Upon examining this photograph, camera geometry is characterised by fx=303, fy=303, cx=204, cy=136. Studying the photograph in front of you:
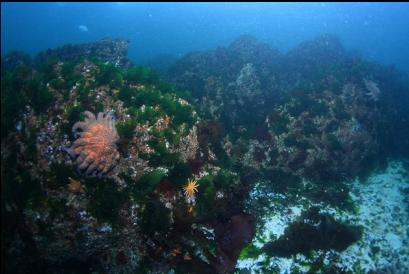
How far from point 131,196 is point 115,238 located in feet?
3.78

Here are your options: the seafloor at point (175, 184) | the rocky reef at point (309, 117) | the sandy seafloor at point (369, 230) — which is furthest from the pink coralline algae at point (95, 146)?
the sandy seafloor at point (369, 230)

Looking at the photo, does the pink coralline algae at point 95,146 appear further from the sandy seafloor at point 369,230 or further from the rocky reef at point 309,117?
the sandy seafloor at point 369,230

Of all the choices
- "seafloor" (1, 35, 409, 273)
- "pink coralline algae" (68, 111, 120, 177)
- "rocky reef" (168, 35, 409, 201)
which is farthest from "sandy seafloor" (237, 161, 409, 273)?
"pink coralline algae" (68, 111, 120, 177)

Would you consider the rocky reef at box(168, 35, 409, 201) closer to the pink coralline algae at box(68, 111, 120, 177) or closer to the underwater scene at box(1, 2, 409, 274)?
the underwater scene at box(1, 2, 409, 274)

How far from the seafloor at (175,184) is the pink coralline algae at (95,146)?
3 centimetres

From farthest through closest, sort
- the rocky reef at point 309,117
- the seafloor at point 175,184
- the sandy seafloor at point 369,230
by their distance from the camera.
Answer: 1. the rocky reef at point 309,117
2. the sandy seafloor at point 369,230
3. the seafloor at point 175,184

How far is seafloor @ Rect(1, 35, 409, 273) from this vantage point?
7676mm

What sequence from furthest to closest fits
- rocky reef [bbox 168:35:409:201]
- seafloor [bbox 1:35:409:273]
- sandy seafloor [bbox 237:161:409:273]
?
rocky reef [bbox 168:35:409:201] → sandy seafloor [bbox 237:161:409:273] → seafloor [bbox 1:35:409:273]

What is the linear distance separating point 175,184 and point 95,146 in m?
2.51

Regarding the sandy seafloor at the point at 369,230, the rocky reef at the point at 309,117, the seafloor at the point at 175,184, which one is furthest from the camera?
the rocky reef at the point at 309,117

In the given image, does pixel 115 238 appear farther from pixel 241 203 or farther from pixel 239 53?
pixel 239 53

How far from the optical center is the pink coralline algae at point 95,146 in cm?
768

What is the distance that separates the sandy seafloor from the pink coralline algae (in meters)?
4.90

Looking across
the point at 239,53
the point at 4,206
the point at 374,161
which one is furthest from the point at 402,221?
the point at 239,53
